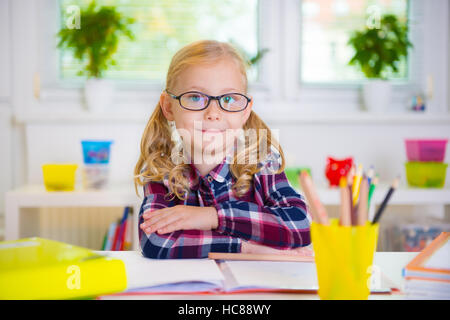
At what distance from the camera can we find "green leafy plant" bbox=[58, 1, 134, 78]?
1.93m

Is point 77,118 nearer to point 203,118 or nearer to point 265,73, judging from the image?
point 265,73

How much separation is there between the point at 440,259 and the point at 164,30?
175 centimetres

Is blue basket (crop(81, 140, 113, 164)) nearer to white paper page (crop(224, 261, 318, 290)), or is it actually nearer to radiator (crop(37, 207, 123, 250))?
radiator (crop(37, 207, 123, 250))

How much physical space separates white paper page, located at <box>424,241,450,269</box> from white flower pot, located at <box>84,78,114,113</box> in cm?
160

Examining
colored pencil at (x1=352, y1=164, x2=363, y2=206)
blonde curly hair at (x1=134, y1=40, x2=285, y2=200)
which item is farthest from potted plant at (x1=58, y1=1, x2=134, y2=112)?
colored pencil at (x1=352, y1=164, x2=363, y2=206)

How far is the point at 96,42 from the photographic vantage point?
194 centimetres

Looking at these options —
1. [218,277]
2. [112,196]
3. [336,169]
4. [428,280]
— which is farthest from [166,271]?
[336,169]

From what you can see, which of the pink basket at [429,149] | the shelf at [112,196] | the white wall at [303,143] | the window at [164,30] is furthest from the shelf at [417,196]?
the window at [164,30]

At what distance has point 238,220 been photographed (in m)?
0.79

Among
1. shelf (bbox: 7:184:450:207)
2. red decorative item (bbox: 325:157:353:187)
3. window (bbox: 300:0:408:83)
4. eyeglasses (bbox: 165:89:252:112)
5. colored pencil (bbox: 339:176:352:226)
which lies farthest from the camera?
window (bbox: 300:0:408:83)

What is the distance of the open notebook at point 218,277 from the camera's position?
0.54 m

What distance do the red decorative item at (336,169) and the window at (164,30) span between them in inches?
22.7

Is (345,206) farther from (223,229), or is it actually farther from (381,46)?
(381,46)

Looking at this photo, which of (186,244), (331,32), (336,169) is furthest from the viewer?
(331,32)
